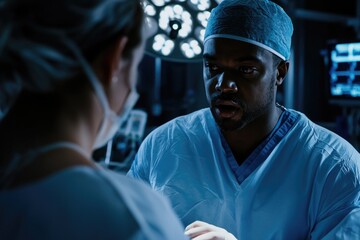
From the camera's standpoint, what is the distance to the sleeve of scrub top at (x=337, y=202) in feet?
4.33

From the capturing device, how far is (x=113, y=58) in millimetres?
725

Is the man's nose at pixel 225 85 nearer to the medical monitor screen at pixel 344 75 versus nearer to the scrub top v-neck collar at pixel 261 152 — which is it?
the scrub top v-neck collar at pixel 261 152

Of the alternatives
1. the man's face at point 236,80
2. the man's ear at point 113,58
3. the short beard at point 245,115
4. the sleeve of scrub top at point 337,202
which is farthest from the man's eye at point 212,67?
the man's ear at point 113,58

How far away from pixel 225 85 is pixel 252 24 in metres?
0.20

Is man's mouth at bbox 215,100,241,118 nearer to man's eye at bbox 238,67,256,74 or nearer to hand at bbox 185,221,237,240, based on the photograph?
man's eye at bbox 238,67,256,74

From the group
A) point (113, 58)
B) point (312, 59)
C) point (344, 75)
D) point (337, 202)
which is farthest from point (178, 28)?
point (312, 59)

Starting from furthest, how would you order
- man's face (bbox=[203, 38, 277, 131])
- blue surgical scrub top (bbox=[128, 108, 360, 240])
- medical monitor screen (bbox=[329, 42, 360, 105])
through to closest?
medical monitor screen (bbox=[329, 42, 360, 105]) → man's face (bbox=[203, 38, 277, 131]) → blue surgical scrub top (bbox=[128, 108, 360, 240])

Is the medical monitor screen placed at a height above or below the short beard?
below

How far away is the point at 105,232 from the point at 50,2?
→ 0.99ft

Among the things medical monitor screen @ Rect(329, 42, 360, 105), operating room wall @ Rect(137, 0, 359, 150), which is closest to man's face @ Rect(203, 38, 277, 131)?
medical monitor screen @ Rect(329, 42, 360, 105)

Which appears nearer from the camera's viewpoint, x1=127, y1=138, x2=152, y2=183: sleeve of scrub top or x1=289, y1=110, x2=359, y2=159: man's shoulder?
x1=289, y1=110, x2=359, y2=159: man's shoulder

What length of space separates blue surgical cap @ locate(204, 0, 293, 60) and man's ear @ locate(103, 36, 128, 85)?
824 mm

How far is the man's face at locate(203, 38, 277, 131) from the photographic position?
148 cm

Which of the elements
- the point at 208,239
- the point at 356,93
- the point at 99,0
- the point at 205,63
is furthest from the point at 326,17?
the point at 99,0
